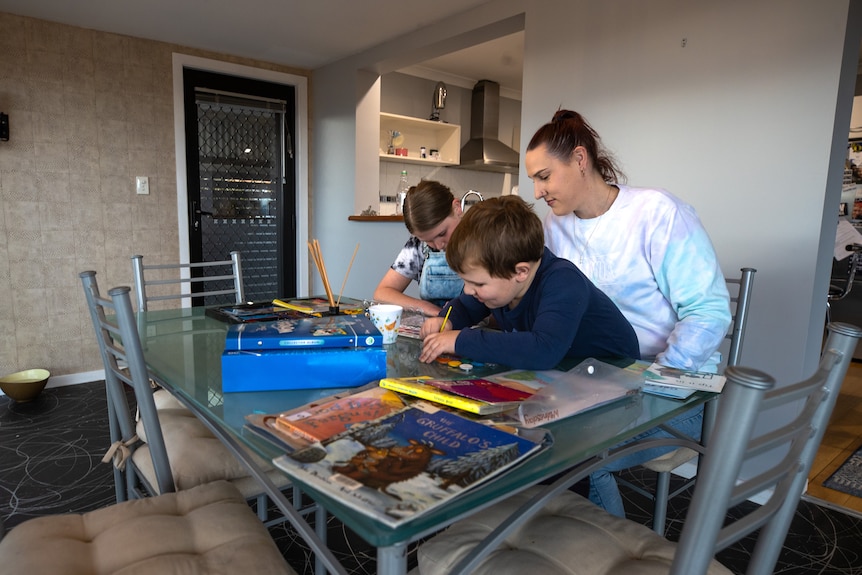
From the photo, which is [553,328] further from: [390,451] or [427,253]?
[427,253]

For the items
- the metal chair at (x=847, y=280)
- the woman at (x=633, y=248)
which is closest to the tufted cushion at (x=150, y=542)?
the woman at (x=633, y=248)

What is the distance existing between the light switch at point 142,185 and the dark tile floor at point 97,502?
152 cm

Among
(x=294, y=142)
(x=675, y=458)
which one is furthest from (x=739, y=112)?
(x=294, y=142)

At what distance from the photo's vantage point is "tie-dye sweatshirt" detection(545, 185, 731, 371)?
4.23 ft

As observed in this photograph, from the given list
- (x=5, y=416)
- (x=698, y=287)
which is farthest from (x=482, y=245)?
(x=5, y=416)

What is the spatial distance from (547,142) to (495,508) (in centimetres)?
97

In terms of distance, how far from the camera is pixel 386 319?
1.29 m

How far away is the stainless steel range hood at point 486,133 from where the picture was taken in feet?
16.6

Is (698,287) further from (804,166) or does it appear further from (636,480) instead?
(636,480)

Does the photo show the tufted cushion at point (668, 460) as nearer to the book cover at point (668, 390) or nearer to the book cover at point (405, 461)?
the book cover at point (668, 390)

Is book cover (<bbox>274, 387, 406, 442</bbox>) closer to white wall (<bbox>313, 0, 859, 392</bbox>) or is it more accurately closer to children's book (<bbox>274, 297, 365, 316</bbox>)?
children's book (<bbox>274, 297, 365, 316</bbox>)

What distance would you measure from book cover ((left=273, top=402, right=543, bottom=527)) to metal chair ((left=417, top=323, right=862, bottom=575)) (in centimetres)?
14

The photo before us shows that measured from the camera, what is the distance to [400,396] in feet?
2.96

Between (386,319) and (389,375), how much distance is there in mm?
245
